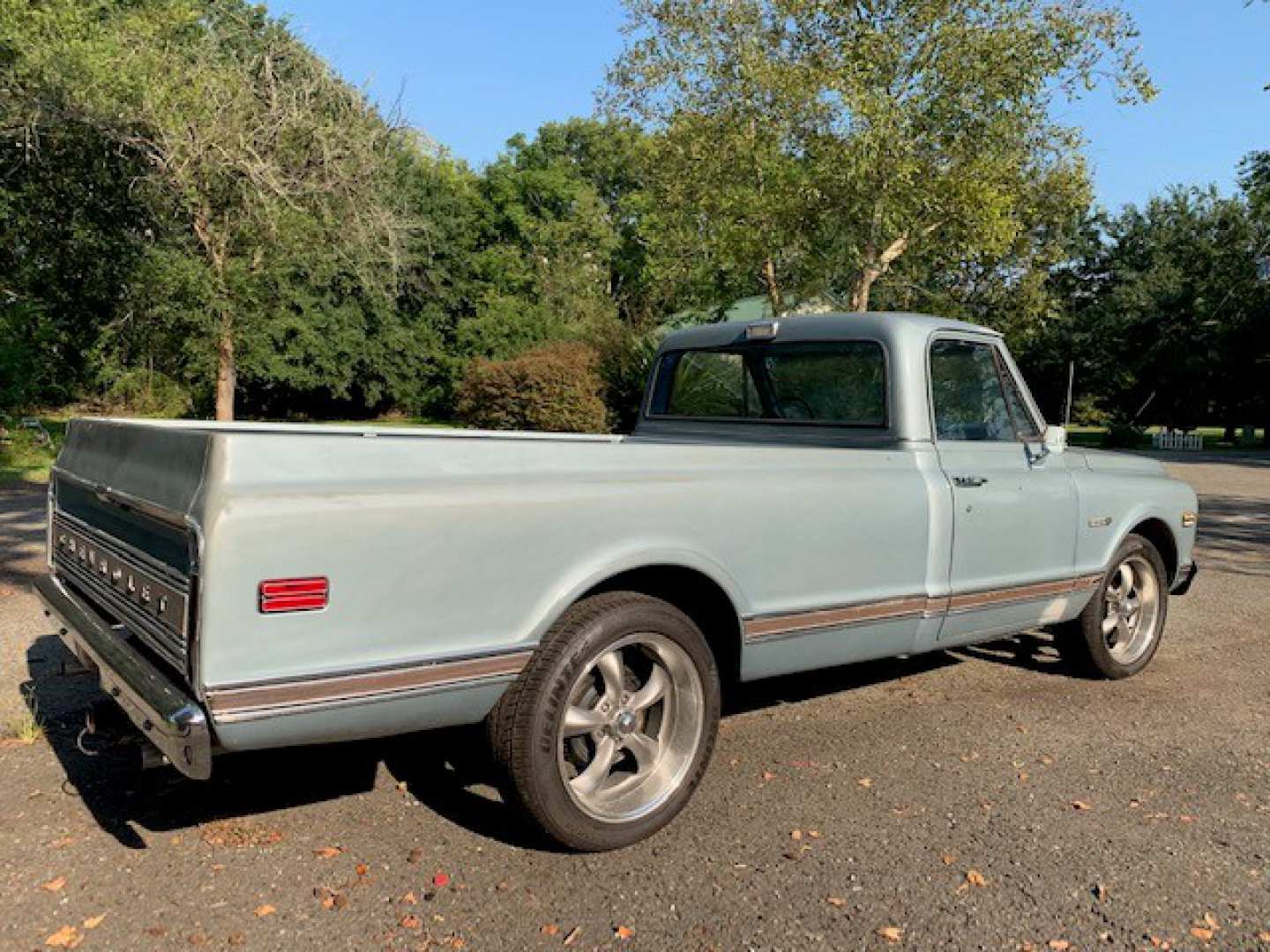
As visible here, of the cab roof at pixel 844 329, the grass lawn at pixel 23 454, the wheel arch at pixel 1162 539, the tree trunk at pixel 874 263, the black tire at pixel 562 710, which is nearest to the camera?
the black tire at pixel 562 710

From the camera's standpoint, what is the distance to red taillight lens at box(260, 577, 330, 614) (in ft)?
8.59

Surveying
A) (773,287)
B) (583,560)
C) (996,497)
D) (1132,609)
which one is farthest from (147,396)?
(583,560)

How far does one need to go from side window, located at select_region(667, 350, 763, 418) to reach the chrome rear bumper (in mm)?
3126

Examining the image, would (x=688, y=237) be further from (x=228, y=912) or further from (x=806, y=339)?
(x=228, y=912)

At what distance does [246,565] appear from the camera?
102 inches

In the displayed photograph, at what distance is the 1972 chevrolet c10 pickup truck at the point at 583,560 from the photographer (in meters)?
2.67

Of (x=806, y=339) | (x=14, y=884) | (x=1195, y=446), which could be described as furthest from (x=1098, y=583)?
(x=1195, y=446)

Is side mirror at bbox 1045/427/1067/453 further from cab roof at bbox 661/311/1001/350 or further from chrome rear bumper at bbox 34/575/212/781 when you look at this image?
chrome rear bumper at bbox 34/575/212/781

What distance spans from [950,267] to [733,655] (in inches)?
763

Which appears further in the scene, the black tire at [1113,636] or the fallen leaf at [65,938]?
the black tire at [1113,636]

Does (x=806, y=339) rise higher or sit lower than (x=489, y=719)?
higher

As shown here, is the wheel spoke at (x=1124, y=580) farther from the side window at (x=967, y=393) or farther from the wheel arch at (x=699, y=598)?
the wheel arch at (x=699, y=598)

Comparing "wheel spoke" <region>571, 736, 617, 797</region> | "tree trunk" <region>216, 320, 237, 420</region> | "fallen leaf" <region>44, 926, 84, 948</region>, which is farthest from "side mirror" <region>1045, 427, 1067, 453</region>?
"tree trunk" <region>216, 320, 237, 420</region>

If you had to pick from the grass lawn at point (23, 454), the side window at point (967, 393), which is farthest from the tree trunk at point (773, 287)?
the side window at point (967, 393)
